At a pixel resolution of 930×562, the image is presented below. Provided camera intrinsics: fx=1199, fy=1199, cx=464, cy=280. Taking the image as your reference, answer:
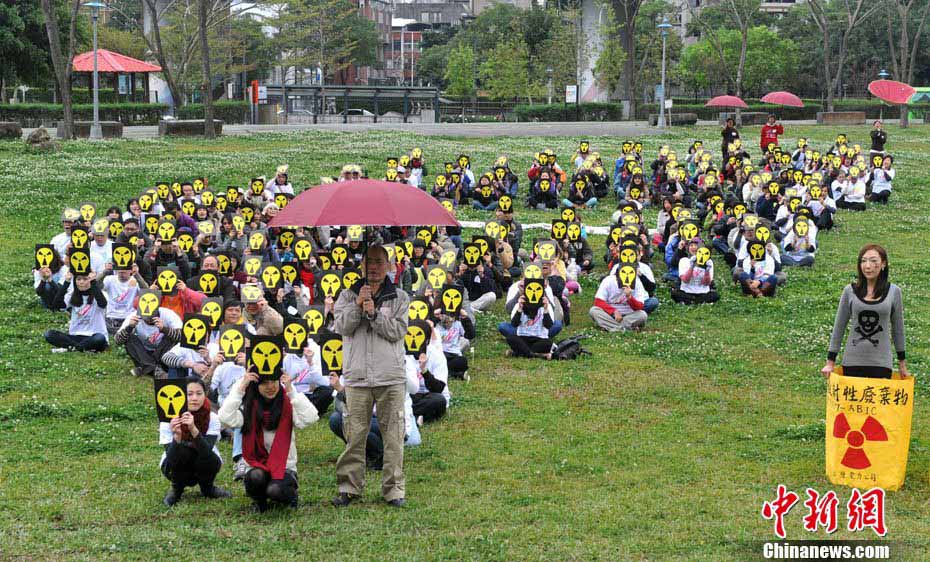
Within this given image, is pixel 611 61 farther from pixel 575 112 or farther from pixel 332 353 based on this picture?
pixel 332 353

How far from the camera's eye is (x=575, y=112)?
64.1 meters

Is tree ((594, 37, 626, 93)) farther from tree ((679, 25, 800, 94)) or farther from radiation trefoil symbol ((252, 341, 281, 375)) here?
radiation trefoil symbol ((252, 341, 281, 375))

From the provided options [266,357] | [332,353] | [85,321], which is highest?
[266,357]

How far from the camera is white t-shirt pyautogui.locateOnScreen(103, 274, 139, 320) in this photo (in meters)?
16.2

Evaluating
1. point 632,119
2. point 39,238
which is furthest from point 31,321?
point 632,119

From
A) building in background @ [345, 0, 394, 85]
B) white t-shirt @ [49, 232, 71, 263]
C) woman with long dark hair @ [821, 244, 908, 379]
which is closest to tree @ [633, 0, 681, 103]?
building in background @ [345, 0, 394, 85]

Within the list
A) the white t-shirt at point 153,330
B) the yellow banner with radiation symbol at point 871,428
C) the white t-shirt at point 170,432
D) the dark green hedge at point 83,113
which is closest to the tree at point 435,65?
the dark green hedge at point 83,113

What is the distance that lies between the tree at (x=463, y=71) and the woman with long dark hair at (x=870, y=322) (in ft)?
244

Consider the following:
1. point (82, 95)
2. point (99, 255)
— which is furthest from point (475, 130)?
point (99, 255)

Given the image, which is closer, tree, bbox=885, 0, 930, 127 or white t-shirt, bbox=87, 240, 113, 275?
white t-shirt, bbox=87, 240, 113, 275

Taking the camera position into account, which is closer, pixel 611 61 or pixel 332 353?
pixel 332 353

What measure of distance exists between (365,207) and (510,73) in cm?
6679

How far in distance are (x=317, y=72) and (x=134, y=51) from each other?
64.2 ft

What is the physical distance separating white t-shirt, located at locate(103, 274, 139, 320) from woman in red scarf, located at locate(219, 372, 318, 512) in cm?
709
